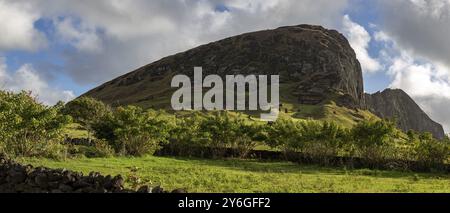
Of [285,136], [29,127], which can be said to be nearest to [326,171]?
[285,136]

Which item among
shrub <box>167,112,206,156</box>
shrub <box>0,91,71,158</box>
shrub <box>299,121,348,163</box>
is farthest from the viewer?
shrub <box>167,112,206,156</box>

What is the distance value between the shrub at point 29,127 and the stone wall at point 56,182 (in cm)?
1884

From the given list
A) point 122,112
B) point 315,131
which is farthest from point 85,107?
point 315,131

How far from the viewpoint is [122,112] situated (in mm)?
53406

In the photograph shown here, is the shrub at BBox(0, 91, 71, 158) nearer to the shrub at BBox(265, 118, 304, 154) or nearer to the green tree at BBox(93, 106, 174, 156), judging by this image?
the green tree at BBox(93, 106, 174, 156)

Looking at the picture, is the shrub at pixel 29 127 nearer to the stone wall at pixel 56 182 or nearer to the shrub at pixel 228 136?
the stone wall at pixel 56 182

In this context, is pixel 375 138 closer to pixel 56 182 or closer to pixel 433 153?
pixel 433 153

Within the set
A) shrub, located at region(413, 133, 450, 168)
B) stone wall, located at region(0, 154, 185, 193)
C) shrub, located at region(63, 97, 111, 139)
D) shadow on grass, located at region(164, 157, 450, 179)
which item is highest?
shrub, located at region(63, 97, 111, 139)

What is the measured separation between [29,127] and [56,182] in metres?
25.0

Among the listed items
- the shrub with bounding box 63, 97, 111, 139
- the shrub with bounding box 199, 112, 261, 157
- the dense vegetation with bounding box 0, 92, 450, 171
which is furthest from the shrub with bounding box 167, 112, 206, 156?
the shrub with bounding box 63, 97, 111, 139

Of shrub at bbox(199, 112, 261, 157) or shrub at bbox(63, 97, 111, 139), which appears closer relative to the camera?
shrub at bbox(199, 112, 261, 157)

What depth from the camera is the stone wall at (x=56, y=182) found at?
50.8 feet

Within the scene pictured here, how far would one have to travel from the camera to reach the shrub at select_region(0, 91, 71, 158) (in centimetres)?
3775
